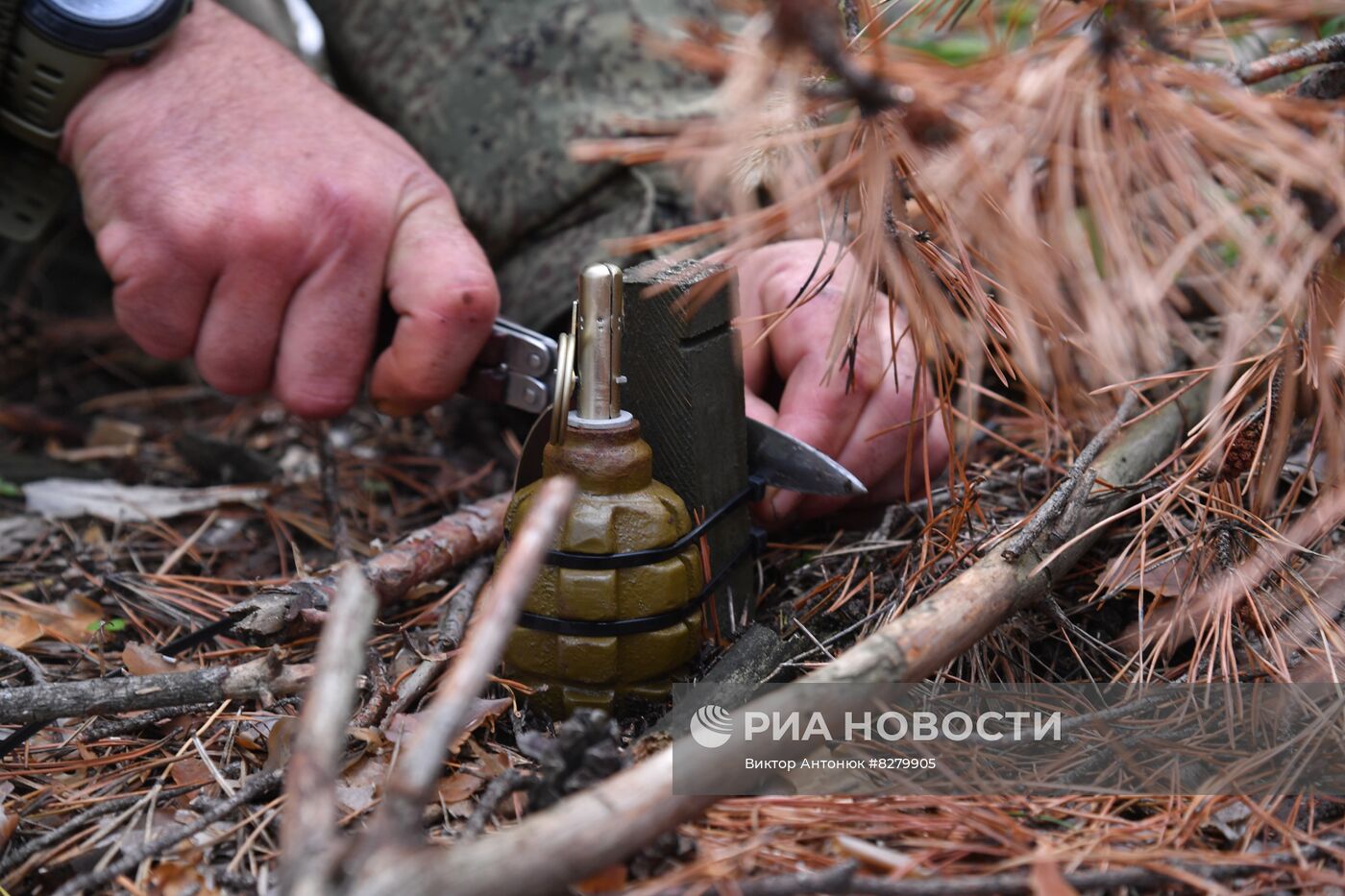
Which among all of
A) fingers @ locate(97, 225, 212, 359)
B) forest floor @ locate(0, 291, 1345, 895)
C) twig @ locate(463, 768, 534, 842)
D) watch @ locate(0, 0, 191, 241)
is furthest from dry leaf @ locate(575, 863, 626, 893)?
watch @ locate(0, 0, 191, 241)

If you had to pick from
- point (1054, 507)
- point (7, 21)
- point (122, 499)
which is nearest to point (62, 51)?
point (7, 21)

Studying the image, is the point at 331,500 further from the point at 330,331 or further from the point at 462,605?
the point at 462,605

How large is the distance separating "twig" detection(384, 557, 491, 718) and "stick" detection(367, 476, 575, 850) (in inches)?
21.5

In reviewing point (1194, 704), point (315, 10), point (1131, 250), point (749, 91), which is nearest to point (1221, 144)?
point (1131, 250)

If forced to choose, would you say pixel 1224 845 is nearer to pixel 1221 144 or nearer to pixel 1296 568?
pixel 1296 568

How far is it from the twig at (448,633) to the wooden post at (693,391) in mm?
367

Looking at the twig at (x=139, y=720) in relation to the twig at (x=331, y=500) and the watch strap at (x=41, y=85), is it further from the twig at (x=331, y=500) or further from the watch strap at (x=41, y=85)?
the watch strap at (x=41, y=85)

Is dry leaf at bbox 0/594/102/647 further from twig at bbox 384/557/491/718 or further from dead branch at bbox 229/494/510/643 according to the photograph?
twig at bbox 384/557/491/718

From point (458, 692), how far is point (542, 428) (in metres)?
0.68

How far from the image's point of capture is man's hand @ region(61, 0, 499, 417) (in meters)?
1.97

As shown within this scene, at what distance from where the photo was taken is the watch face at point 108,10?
1965 mm

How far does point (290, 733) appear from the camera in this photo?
119cm

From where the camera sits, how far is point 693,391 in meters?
1.38

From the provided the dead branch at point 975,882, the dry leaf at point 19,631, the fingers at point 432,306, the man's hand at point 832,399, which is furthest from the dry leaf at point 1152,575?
Answer: the dry leaf at point 19,631
